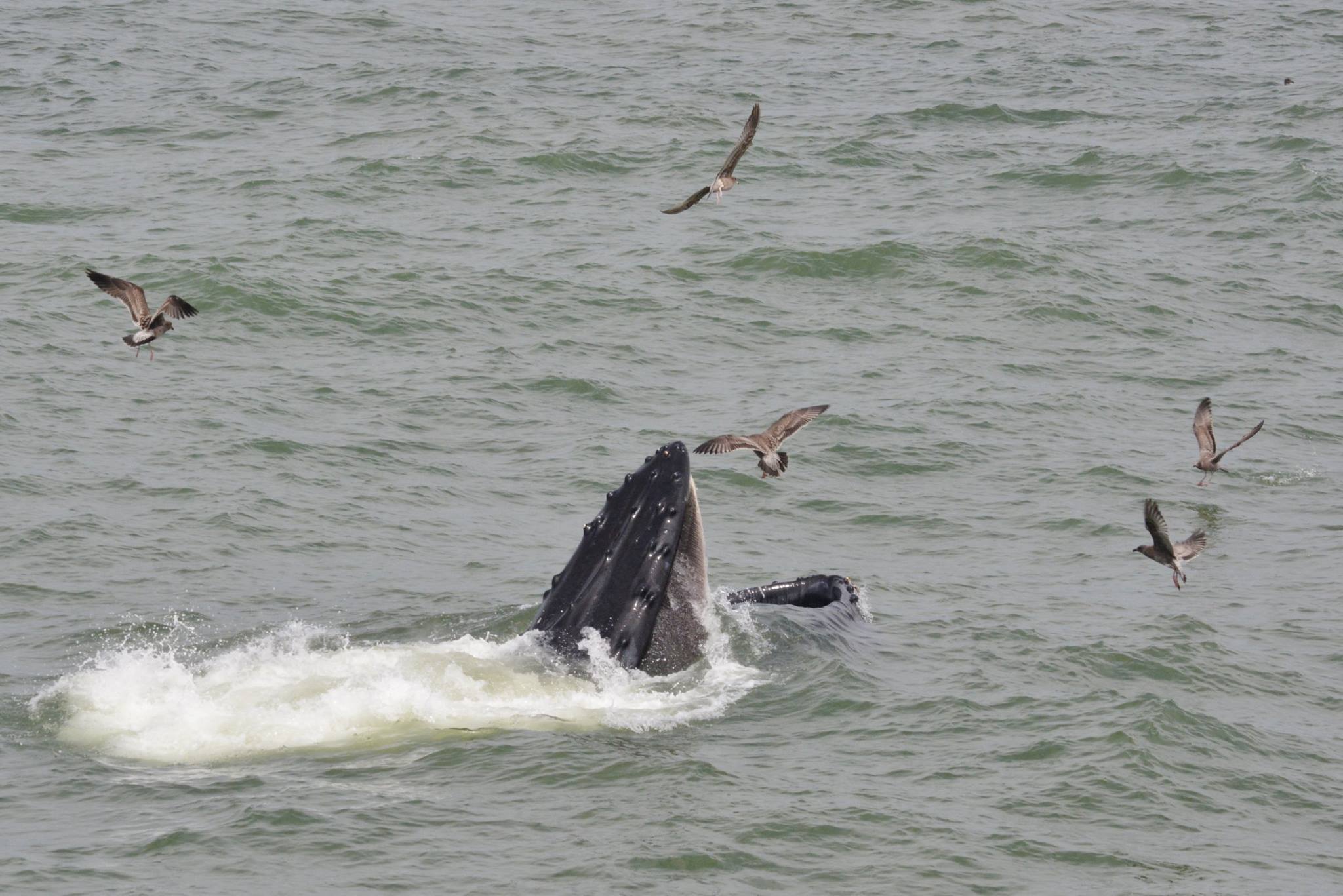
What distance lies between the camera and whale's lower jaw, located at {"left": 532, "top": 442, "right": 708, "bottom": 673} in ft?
43.7

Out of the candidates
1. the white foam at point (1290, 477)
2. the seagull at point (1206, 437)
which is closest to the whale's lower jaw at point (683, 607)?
the seagull at point (1206, 437)

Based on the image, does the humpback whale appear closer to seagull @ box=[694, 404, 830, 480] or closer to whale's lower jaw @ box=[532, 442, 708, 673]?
whale's lower jaw @ box=[532, 442, 708, 673]

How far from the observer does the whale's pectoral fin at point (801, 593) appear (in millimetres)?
15719

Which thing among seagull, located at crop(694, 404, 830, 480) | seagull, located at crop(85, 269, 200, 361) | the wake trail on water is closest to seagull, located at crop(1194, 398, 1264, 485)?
seagull, located at crop(694, 404, 830, 480)

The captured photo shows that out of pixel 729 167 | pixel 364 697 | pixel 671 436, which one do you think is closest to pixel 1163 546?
pixel 729 167

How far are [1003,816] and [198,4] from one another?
3473cm

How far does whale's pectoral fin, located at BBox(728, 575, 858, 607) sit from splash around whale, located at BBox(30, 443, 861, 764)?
1113mm

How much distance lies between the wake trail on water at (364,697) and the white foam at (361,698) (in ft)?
0.03

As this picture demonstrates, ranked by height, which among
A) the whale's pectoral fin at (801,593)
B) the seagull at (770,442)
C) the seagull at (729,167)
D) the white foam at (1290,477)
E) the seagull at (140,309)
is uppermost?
the seagull at (729,167)

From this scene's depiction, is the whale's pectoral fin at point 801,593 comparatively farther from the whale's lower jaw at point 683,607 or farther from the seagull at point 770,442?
the whale's lower jaw at point 683,607

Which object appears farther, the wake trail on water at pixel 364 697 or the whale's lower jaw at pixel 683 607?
the whale's lower jaw at pixel 683 607

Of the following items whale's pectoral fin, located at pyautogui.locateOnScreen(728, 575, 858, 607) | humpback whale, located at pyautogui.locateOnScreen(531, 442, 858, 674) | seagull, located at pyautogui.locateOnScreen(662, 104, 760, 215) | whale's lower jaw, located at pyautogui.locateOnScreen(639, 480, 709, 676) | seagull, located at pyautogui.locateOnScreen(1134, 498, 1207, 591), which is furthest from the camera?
whale's pectoral fin, located at pyautogui.locateOnScreen(728, 575, 858, 607)

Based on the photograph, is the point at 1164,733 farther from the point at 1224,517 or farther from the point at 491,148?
the point at 491,148

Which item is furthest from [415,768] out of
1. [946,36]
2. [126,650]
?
[946,36]
